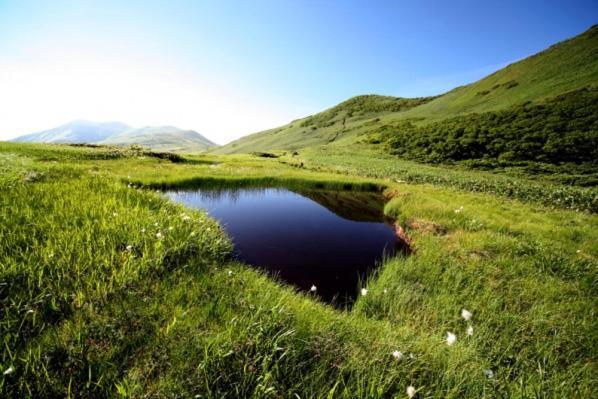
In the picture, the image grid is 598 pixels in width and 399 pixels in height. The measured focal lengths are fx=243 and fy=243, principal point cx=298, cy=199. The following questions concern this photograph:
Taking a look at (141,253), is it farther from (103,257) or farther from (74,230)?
(74,230)

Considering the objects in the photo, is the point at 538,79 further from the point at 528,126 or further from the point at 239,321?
the point at 239,321

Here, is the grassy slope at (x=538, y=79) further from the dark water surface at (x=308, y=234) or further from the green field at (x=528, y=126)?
the dark water surface at (x=308, y=234)

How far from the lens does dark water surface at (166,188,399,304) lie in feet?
23.2

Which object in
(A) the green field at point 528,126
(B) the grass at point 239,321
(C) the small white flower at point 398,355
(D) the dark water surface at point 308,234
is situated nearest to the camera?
(B) the grass at point 239,321

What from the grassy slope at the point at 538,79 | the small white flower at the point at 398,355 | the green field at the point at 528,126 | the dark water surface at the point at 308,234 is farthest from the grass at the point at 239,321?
the grassy slope at the point at 538,79

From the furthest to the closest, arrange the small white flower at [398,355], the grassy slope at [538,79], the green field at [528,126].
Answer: the grassy slope at [538,79] → the green field at [528,126] → the small white flower at [398,355]

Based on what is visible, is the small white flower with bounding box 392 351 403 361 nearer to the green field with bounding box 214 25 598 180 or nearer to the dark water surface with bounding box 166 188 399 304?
the dark water surface with bounding box 166 188 399 304

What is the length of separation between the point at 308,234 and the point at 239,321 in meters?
6.92

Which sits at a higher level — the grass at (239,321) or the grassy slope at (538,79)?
the grassy slope at (538,79)

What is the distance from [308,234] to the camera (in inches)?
402

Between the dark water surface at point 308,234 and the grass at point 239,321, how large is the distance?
1.34m

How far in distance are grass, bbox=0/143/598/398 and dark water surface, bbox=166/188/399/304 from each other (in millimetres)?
1345

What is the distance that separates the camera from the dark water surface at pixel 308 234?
706cm

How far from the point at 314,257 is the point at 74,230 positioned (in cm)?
625
